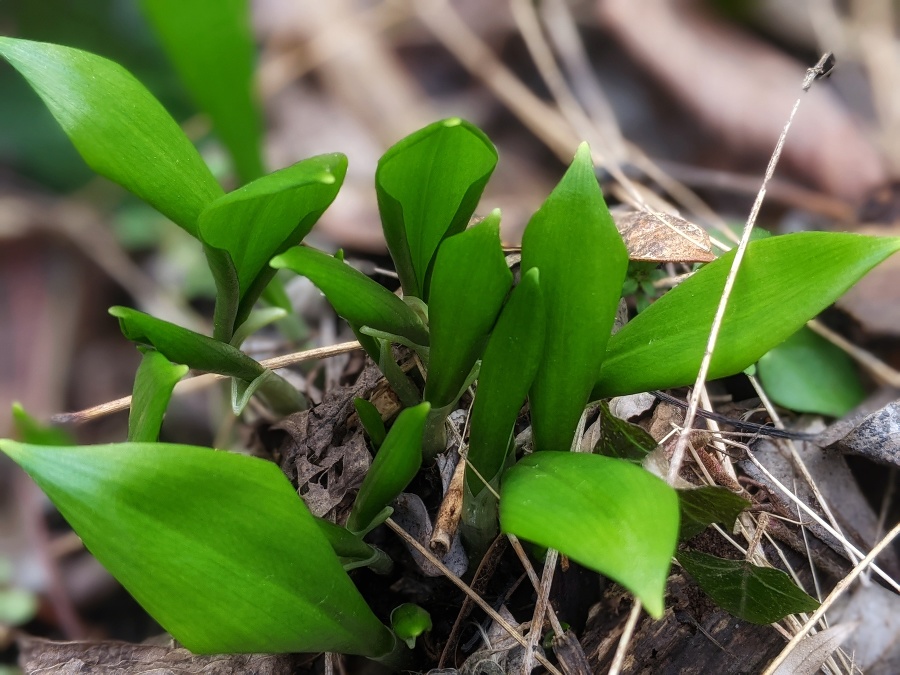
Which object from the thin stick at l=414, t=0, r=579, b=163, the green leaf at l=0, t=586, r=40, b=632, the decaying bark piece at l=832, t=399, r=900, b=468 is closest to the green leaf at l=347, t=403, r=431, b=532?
the decaying bark piece at l=832, t=399, r=900, b=468

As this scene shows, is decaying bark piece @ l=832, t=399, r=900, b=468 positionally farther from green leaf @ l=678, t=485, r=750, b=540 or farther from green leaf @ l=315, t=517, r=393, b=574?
green leaf @ l=315, t=517, r=393, b=574

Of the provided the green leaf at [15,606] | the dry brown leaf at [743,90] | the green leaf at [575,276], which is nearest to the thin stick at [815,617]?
the green leaf at [575,276]

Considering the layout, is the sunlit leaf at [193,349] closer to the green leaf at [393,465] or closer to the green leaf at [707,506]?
the green leaf at [393,465]

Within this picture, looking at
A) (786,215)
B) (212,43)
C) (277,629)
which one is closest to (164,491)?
(277,629)

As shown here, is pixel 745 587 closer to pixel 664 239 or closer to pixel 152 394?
pixel 664 239

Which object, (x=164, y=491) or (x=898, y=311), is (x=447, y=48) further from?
(x=164, y=491)
